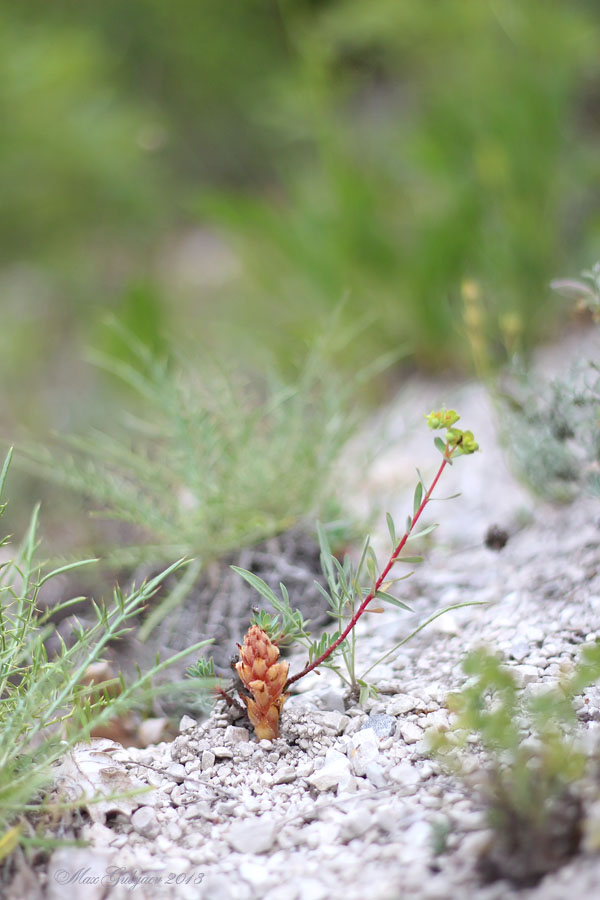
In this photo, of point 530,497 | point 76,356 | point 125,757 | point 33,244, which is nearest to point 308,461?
point 530,497

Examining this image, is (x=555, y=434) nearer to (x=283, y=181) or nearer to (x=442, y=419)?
(x=442, y=419)

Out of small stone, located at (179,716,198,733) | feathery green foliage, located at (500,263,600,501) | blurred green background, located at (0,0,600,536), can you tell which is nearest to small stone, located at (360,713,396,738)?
small stone, located at (179,716,198,733)

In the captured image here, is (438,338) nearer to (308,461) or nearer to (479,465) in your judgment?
(479,465)

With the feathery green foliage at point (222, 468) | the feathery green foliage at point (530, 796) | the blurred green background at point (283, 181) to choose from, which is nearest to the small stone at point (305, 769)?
the feathery green foliage at point (530, 796)

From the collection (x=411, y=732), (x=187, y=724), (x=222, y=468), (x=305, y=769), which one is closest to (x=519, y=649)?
(x=411, y=732)

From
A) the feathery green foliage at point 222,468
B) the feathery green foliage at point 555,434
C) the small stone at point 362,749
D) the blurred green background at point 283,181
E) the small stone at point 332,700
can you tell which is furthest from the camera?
the blurred green background at point 283,181

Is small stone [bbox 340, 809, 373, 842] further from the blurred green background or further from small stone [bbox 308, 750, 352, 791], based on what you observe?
the blurred green background

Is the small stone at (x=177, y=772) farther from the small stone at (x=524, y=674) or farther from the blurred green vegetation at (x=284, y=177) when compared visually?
the blurred green vegetation at (x=284, y=177)
